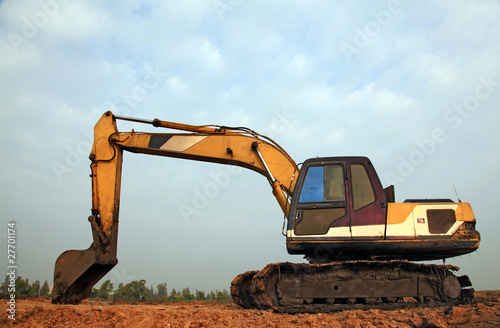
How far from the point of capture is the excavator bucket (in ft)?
23.1

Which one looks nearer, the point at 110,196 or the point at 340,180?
the point at 340,180

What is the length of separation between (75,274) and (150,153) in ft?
9.59

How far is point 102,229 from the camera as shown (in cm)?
757

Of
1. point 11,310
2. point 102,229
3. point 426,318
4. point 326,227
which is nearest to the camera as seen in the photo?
point 426,318

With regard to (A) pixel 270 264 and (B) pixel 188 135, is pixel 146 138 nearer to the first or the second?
(B) pixel 188 135

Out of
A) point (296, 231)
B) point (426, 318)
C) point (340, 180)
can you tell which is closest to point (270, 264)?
point (296, 231)

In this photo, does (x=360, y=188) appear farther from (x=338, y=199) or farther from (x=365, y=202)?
(x=338, y=199)

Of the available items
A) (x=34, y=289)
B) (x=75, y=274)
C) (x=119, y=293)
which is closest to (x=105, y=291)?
(x=119, y=293)

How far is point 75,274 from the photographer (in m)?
7.11

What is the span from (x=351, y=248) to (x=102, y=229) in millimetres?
4882

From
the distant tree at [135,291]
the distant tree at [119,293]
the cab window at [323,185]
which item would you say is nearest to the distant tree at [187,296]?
the distant tree at [135,291]

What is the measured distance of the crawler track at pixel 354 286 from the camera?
667 cm

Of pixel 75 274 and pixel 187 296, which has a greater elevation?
pixel 75 274

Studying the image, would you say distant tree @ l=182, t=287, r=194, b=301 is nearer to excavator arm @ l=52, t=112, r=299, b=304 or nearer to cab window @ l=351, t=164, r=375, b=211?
excavator arm @ l=52, t=112, r=299, b=304
